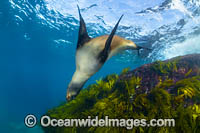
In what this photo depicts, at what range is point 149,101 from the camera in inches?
129

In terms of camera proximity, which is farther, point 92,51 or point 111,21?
point 111,21

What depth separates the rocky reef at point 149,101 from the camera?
112 inches

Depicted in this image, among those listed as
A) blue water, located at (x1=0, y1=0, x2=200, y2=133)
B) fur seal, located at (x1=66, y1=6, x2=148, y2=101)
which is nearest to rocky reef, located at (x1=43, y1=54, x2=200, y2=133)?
fur seal, located at (x1=66, y1=6, x2=148, y2=101)

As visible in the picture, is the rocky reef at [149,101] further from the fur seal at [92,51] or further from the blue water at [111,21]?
the blue water at [111,21]

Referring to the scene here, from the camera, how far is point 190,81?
356 cm

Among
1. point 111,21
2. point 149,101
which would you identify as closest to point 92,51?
point 149,101

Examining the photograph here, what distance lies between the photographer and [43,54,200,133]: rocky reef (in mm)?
2834

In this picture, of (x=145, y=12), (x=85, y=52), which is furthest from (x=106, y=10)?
(x=85, y=52)

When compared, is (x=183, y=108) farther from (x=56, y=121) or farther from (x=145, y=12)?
(x=145, y=12)

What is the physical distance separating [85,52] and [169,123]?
7.91 ft

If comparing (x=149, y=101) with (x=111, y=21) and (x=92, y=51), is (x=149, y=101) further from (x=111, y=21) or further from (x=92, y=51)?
(x=111, y=21)

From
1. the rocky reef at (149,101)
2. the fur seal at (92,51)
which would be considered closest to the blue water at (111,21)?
the rocky reef at (149,101)

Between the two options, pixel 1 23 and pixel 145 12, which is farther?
pixel 1 23

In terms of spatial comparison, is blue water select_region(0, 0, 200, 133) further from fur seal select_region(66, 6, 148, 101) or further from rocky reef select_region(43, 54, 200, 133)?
fur seal select_region(66, 6, 148, 101)
